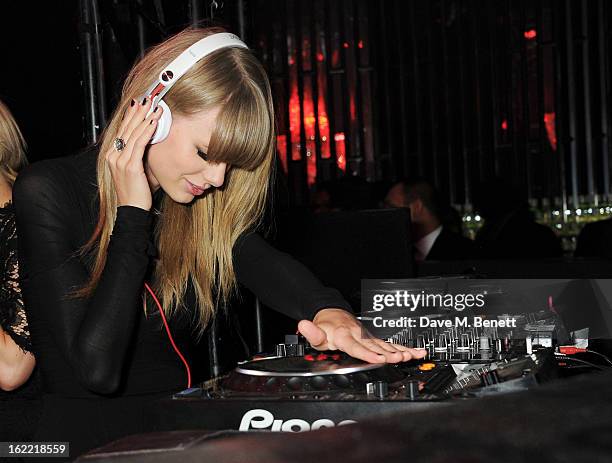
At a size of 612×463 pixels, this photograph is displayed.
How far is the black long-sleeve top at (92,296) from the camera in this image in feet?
4.12

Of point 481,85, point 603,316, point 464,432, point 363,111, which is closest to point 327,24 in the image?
point 363,111

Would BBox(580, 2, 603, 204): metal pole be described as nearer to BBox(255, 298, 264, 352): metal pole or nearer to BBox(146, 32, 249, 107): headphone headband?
BBox(255, 298, 264, 352): metal pole

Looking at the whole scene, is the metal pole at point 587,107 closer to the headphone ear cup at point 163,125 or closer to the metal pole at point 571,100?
the metal pole at point 571,100

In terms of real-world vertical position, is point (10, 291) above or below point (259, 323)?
above

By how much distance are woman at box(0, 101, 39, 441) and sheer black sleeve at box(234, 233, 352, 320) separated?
452mm

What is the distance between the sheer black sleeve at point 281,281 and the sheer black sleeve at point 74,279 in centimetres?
36

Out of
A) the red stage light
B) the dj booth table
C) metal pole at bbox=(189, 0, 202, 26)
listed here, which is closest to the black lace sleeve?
metal pole at bbox=(189, 0, 202, 26)

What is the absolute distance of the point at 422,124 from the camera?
9930 millimetres

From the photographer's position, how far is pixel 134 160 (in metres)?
1.38

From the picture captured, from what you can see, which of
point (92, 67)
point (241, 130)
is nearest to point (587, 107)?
point (92, 67)

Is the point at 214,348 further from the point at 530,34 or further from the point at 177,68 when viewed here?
the point at 530,34

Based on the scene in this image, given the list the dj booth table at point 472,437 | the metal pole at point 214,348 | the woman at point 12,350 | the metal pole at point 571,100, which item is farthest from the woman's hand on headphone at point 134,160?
the metal pole at point 571,100

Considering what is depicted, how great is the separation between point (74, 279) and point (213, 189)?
46 centimetres

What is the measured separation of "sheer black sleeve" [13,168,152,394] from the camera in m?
1.25
